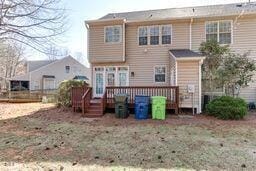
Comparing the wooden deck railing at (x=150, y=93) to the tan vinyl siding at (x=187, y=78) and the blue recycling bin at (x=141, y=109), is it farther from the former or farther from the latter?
the blue recycling bin at (x=141, y=109)

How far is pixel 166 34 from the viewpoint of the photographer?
16969 millimetres

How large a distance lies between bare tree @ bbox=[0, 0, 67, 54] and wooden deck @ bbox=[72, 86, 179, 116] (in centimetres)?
307

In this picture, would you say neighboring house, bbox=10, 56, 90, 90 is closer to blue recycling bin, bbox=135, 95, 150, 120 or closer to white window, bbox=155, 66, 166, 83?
white window, bbox=155, 66, 166, 83

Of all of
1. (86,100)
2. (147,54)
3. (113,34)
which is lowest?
(86,100)

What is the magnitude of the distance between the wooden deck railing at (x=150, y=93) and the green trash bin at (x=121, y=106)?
1.03 meters

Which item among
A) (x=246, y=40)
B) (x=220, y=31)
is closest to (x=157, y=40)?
(x=220, y=31)

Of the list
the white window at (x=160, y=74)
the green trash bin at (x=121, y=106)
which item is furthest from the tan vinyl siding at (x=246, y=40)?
the green trash bin at (x=121, y=106)

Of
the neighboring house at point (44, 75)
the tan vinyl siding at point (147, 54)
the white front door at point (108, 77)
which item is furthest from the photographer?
the neighboring house at point (44, 75)

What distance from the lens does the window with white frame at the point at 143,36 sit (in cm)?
1734

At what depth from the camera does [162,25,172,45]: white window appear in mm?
16875

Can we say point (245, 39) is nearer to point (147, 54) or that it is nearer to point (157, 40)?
point (157, 40)

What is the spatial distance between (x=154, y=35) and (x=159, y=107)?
625 centimetres

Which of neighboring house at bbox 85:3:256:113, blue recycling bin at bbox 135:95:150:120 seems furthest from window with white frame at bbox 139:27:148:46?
blue recycling bin at bbox 135:95:150:120

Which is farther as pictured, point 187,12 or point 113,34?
point 187,12
